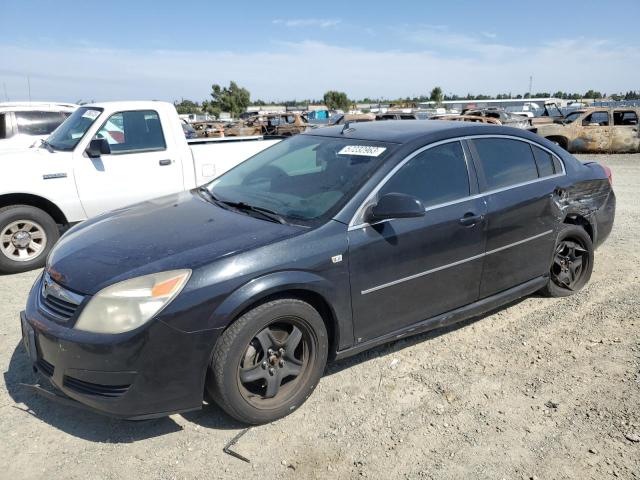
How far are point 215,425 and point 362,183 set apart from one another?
5.67 ft

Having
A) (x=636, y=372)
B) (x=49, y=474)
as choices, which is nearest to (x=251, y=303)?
(x=49, y=474)

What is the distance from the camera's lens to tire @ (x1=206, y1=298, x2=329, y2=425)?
2.77 metres

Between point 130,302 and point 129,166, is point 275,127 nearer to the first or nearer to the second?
point 129,166

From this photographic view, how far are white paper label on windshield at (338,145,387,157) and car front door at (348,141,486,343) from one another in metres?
0.20

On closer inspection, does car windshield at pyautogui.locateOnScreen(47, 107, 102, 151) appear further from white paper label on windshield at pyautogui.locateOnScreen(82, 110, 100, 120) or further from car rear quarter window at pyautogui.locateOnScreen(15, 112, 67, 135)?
car rear quarter window at pyautogui.locateOnScreen(15, 112, 67, 135)

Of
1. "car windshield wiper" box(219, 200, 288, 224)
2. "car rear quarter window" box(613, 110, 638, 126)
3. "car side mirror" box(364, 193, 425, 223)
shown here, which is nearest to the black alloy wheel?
"car windshield wiper" box(219, 200, 288, 224)

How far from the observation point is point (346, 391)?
3359 mm

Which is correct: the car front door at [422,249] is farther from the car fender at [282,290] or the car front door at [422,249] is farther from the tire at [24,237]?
the tire at [24,237]

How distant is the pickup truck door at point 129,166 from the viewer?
19.5 ft

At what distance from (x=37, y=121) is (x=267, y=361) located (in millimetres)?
8514

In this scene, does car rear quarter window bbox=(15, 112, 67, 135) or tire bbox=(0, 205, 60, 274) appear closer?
tire bbox=(0, 205, 60, 274)

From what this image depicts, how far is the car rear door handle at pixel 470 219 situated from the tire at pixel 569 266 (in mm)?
1298

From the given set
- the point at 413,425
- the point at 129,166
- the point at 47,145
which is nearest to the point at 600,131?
the point at 129,166

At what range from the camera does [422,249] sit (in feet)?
11.2
